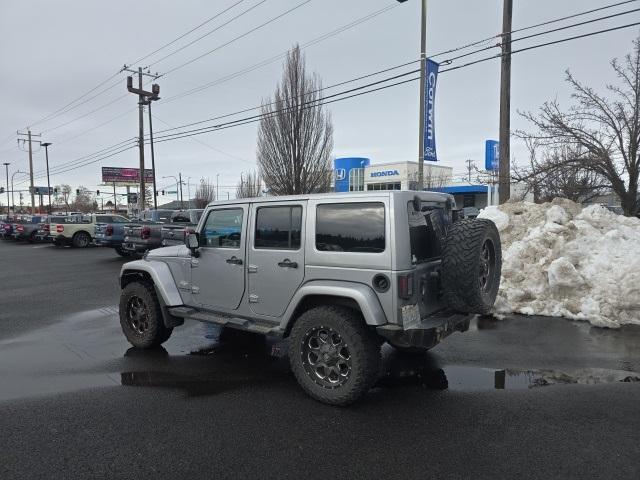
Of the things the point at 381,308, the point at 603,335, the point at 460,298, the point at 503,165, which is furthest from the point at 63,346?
the point at 503,165

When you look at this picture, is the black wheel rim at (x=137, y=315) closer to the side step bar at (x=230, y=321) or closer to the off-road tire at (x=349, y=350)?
the side step bar at (x=230, y=321)

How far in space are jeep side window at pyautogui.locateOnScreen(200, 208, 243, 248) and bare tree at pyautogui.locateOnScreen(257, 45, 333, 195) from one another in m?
16.5

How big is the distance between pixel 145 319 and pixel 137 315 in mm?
157

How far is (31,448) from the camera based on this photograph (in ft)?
11.2

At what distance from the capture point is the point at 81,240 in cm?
2366

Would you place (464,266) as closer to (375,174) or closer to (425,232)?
(425,232)

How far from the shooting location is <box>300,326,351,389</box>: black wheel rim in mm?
4133

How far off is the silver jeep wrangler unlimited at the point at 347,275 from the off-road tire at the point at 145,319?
937 mm

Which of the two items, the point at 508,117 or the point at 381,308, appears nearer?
the point at 381,308

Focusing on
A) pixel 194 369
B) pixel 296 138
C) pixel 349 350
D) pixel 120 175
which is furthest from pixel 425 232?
pixel 120 175

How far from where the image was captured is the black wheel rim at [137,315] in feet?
19.4

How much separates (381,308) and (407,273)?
38 centimetres

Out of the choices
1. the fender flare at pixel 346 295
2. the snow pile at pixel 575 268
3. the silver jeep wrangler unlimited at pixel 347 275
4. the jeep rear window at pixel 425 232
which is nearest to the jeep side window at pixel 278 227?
the silver jeep wrangler unlimited at pixel 347 275

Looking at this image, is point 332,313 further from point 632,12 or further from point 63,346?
point 632,12
